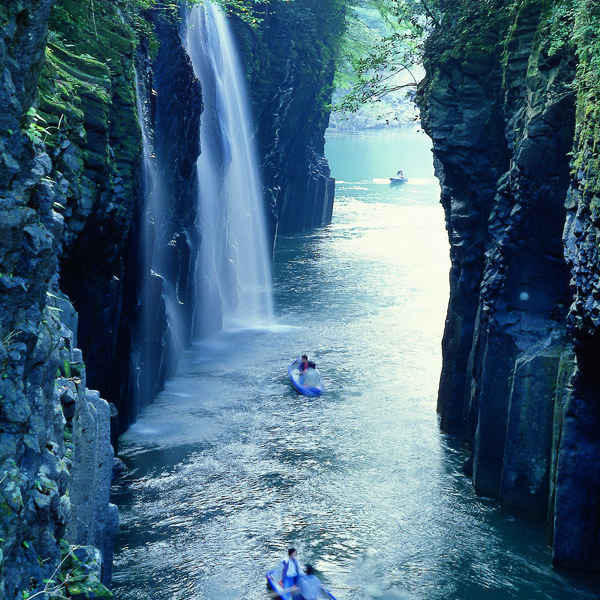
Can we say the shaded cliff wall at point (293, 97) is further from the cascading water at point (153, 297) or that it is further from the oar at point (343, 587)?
the oar at point (343, 587)

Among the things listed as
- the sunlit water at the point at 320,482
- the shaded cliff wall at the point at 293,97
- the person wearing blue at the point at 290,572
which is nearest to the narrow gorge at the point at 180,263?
the sunlit water at the point at 320,482

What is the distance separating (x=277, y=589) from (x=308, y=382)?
11330 mm

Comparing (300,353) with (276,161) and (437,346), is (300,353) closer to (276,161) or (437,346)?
(437,346)

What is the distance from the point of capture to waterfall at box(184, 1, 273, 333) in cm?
3306

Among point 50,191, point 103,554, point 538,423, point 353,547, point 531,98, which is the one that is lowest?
point 353,547

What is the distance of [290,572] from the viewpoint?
15.2 meters

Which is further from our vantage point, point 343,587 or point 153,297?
point 153,297

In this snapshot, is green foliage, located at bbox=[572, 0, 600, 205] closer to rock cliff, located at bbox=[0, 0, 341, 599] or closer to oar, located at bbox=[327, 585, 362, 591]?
oar, located at bbox=[327, 585, 362, 591]

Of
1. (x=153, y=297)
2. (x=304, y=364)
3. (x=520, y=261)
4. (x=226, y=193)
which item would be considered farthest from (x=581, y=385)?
(x=226, y=193)

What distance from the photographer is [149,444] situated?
21922mm

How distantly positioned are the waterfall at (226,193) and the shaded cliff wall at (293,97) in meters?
1.56

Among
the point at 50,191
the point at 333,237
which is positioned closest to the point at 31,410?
the point at 50,191

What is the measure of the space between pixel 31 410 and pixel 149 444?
12598 millimetres

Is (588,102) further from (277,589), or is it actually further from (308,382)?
(308,382)
